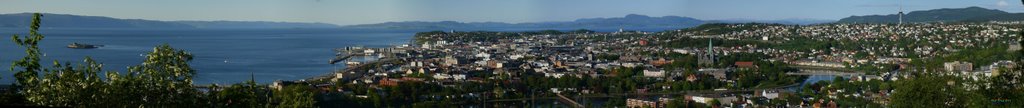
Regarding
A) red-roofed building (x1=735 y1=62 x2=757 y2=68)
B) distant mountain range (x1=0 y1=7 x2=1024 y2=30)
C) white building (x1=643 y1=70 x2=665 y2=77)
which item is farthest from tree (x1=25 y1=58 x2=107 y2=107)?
distant mountain range (x1=0 y1=7 x2=1024 y2=30)

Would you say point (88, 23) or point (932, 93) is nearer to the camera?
point (932, 93)

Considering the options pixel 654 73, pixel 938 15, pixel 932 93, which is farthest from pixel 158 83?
pixel 938 15

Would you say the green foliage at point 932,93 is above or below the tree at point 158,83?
below

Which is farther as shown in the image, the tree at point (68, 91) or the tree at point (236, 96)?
the tree at point (236, 96)

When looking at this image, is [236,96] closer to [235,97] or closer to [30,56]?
[235,97]

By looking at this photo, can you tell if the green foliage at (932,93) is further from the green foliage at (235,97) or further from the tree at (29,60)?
the tree at (29,60)

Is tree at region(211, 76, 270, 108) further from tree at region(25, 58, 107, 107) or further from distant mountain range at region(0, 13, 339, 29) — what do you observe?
distant mountain range at region(0, 13, 339, 29)

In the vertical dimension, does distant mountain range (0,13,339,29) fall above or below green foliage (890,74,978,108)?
below

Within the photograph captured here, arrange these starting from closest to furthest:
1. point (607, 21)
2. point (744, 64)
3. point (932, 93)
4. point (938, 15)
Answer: point (932, 93) < point (744, 64) < point (938, 15) < point (607, 21)

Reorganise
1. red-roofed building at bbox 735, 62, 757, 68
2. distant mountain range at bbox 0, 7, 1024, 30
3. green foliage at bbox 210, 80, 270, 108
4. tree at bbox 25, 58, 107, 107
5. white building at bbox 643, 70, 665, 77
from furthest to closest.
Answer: distant mountain range at bbox 0, 7, 1024, 30 → red-roofed building at bbox 735, 62, 757, 68 → white building at bbox 643, 70, 665, 77 → green foliage at bbox 210, 80, 270, 108 → tree at bbox 25, 58, 107, 107

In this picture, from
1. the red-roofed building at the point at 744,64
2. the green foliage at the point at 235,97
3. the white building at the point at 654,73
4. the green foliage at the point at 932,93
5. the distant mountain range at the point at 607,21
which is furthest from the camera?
the distant mountain range at the point at 607,21

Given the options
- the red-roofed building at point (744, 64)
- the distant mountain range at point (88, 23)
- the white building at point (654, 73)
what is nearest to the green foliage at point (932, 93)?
the white building at point (654, 73)

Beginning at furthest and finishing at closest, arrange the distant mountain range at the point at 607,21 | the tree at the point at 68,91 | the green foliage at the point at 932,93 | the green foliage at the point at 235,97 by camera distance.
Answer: the distant mountain range at the point at 607,21 < the green foliage at the point at 932,93 < the green foliage at the point at 235,97 < the tree at the point at 68,91
